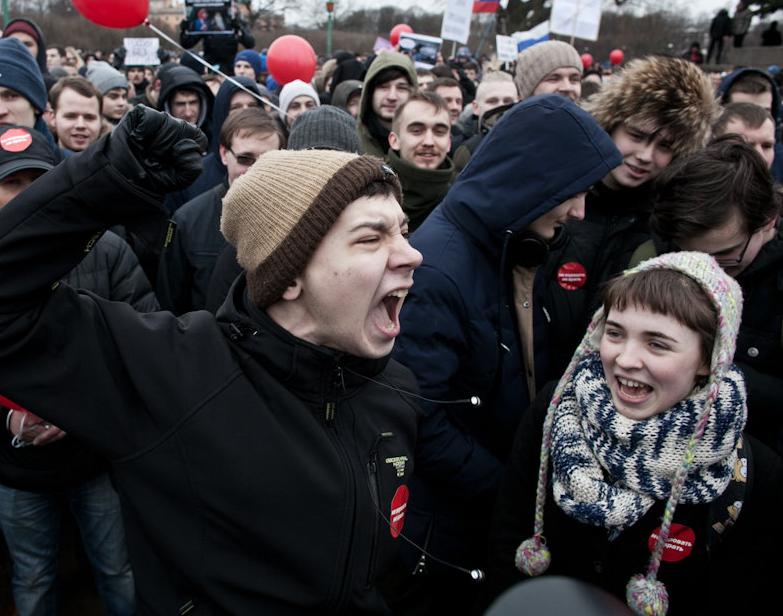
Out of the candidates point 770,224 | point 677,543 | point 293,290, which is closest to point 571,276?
point 770,224

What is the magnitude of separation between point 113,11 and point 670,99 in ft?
12.4

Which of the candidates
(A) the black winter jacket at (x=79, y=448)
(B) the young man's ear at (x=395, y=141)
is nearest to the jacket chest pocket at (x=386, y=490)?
(A) the black winter jacket at (x=79, y=448)

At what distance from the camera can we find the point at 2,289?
114cm

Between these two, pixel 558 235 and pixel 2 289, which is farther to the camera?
pixel 558 235

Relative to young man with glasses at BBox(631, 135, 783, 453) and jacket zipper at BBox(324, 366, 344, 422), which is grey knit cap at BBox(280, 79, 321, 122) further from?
jacket zipper at BBox(324, 366, 344, 422)

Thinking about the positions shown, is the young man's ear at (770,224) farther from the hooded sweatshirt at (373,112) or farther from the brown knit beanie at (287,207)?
Result: the hooded sweatshirt at (373,112)

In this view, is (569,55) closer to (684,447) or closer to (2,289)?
(684,447)

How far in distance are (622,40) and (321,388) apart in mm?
38563

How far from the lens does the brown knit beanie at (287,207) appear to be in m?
1.39

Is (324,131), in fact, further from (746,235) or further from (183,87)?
(183,87)

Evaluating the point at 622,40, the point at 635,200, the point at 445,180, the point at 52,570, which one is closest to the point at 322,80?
the point at 445,180

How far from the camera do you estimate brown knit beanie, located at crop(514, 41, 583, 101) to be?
441 centimetres

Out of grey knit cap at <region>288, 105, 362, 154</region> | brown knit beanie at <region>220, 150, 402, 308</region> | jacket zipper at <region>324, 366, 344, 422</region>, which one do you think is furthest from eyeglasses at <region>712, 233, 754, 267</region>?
grey knit cap at <region>288, 105, 362, 154</region>

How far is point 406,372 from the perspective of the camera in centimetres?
→ 186
